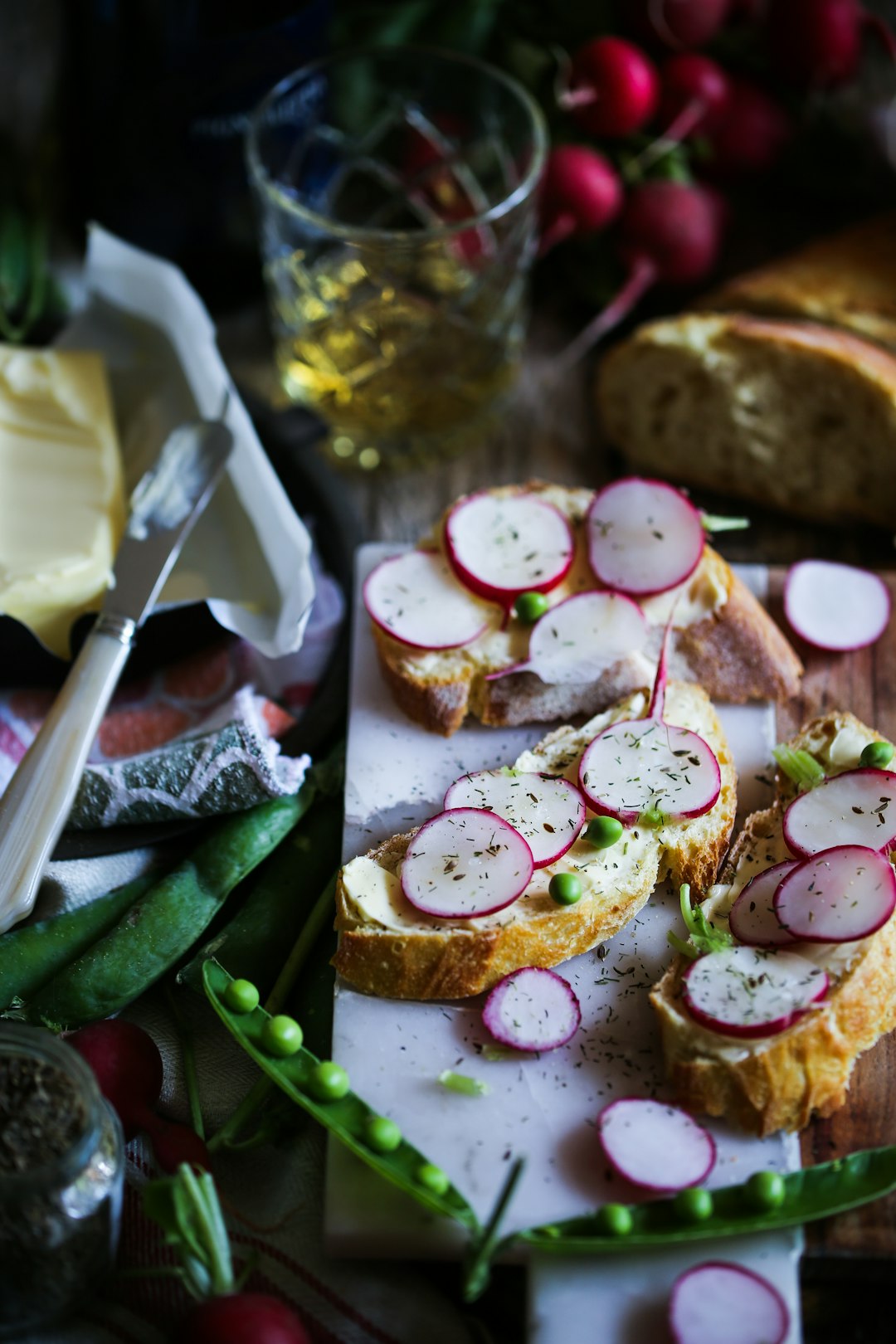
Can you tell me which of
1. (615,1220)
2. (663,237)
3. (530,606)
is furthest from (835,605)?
(615,1220)

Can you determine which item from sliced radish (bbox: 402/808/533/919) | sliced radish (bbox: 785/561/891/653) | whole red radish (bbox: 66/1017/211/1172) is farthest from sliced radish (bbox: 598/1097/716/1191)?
sliced radish (bbox: 785/561/891/653)

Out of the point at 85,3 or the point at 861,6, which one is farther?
the point at 861,6

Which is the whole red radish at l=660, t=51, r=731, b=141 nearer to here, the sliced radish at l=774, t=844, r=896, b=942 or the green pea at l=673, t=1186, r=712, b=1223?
the sliced radish at l=774, t=844, r=896, b=942

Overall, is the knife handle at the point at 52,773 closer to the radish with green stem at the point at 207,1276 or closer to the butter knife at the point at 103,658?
the butter knife at the point at 103,658

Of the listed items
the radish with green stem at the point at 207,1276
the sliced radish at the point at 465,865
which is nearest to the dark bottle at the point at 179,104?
the sliced radish at the point at 465,865

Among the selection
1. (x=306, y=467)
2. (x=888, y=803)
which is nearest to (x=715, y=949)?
(x=888, y=803)

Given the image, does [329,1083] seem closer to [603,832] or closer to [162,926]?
[162,926]

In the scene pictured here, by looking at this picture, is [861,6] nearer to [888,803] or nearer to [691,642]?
[691,642]
